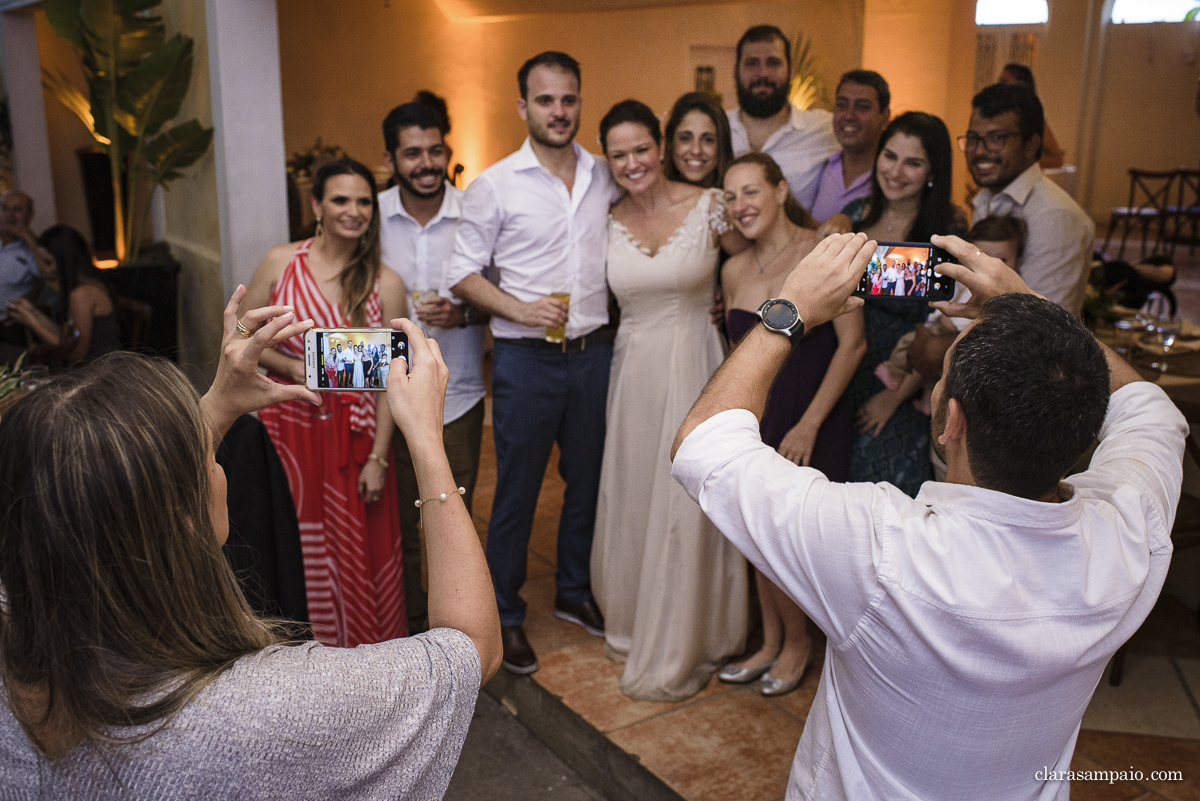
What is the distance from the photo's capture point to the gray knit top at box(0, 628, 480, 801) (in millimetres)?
949

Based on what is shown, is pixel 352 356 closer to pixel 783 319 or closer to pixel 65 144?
→ pixel 783 319

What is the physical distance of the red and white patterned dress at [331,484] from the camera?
9.59 ft

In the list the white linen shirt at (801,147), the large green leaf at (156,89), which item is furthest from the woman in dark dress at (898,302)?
the large green leaf at (156,89)

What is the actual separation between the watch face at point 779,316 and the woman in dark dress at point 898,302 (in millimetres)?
1444

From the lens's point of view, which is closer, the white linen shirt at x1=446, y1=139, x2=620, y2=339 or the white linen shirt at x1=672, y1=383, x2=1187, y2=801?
the white linen shirt at x1=672, y1=383, x2=1187, y2=801

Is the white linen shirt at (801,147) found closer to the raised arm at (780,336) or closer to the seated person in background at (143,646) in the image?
the raised arm at (780,336)

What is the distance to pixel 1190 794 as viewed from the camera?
2.49m

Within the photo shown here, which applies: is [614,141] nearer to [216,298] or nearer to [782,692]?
[782,692]

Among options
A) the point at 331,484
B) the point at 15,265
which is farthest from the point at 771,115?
the point at 15,265

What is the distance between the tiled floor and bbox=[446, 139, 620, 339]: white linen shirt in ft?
3.51

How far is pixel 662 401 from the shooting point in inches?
116

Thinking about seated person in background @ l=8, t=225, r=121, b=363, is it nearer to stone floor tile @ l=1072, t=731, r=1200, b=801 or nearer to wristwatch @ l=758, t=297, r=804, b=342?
wristwatch @ l=758, t=297, r=804, b=342

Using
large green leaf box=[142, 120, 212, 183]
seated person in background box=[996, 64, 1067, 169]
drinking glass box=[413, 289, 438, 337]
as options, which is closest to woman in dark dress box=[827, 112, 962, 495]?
drinking glass box=[413, 289, 438, 337]

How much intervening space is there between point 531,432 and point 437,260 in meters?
0.73
